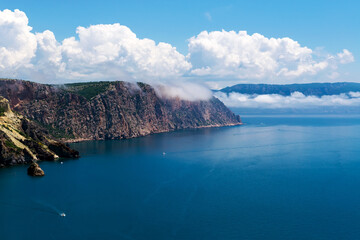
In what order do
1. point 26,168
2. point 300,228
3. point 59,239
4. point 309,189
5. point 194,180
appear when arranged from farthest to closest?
point 26,168
point 194,180
point 309,189
point 300,228
point 59,239

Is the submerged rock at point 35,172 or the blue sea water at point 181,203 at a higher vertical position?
the submerged rock at point 35,172

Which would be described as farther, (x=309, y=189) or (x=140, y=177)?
(x=140, y=177)

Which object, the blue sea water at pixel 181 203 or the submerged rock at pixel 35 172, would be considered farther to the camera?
the submerged rock at pixel 35 172

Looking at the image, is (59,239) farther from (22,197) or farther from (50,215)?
(22,197)

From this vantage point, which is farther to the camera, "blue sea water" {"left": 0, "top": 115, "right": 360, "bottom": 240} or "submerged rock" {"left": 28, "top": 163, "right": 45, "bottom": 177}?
"submerged rock" {"left": 28, "top": 163, "right": 45, "bottom": 177}

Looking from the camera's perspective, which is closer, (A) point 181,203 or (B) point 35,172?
(A) point 181,203

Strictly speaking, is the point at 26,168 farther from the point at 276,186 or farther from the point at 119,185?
the point at 276,186

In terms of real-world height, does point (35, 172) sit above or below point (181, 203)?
above

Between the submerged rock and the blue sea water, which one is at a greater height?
the submerged rock

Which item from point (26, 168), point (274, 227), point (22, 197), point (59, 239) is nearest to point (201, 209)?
point (274, 227)

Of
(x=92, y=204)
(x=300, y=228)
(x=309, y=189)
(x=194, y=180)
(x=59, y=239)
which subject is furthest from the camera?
(x=194, y=180)
